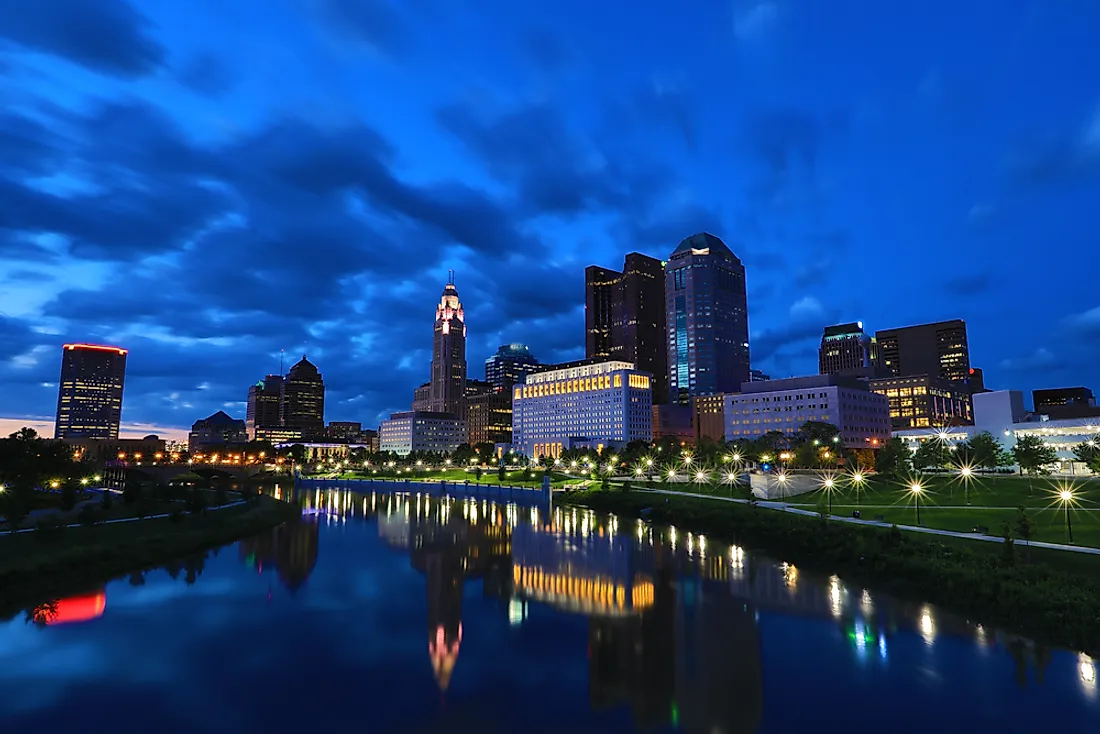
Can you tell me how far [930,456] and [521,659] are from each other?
100209 mm

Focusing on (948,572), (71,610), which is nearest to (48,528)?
(71,610)

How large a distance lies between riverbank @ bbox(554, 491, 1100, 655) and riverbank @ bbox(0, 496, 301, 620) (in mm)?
56757

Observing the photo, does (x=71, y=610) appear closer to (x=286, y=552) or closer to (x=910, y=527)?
(x=286, y=552)

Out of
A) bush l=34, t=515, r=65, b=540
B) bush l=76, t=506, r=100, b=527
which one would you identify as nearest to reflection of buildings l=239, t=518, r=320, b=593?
bush l=76, t=506, r=100, b=527

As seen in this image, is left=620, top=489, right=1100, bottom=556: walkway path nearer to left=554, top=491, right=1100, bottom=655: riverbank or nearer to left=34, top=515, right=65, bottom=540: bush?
left=554, top=491, right=1100, bottom=655: riverbank

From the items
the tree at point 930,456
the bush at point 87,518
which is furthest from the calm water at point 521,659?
the tree at point 930,456

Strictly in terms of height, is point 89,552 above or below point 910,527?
below

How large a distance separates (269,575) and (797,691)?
140ft

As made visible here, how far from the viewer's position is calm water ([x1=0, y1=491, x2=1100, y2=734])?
23.6 m

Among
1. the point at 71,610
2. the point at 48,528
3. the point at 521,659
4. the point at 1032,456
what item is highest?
the point at 1032,456

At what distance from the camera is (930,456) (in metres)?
105

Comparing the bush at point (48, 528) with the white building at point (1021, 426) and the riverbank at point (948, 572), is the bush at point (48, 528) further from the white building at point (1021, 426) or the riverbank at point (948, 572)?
the white building at point (1021, 426)

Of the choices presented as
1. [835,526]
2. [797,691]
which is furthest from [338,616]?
[835,526]

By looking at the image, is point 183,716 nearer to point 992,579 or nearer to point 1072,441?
point 992,579
